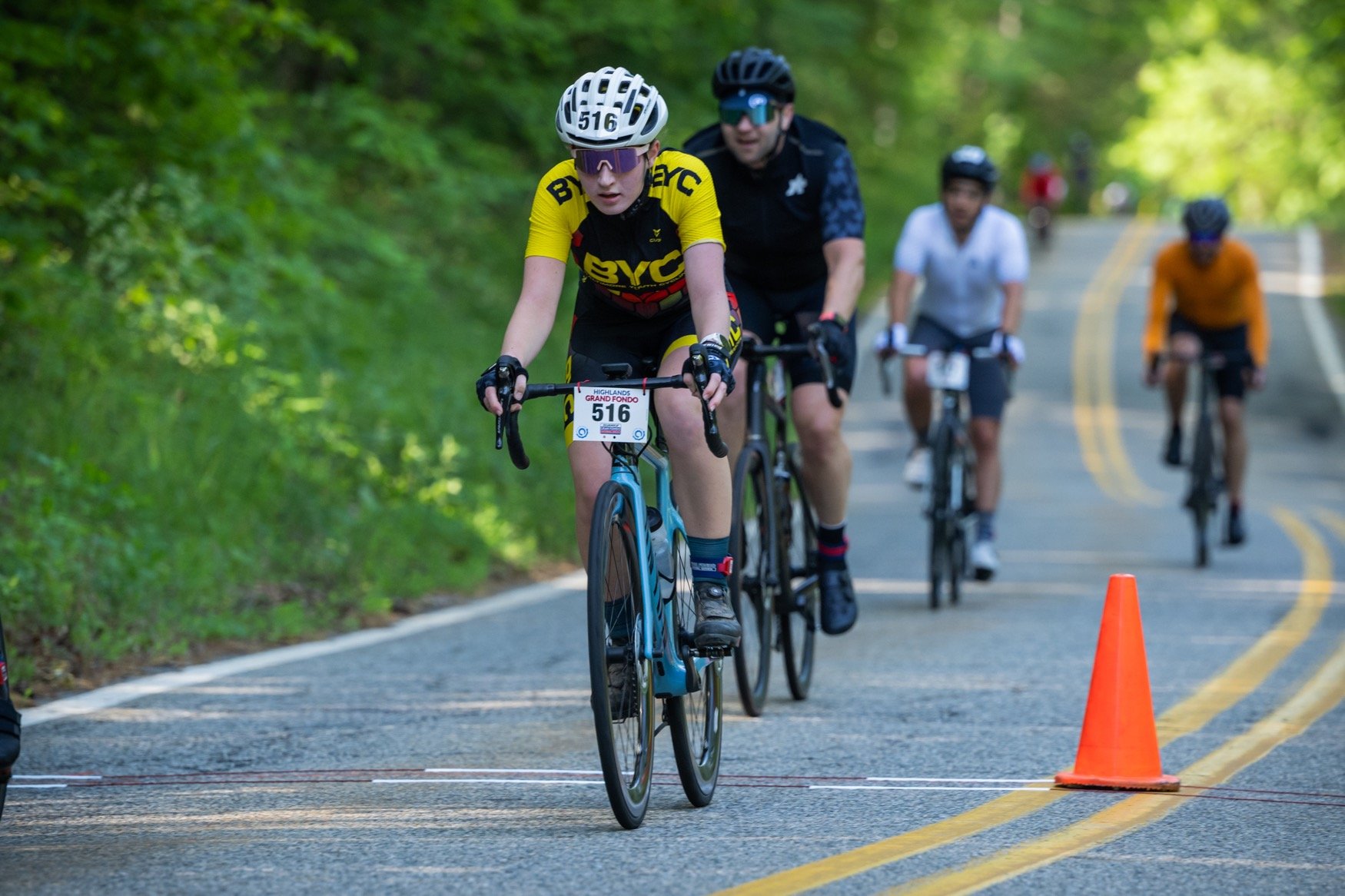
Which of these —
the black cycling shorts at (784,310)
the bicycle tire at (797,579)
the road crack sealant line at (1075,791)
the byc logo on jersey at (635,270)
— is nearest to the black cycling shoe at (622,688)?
the road crack sealant line at (1075,791)

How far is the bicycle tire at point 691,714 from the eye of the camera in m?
5.38

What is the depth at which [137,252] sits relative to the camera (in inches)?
503

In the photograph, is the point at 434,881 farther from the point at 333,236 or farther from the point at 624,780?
the point at 333,236

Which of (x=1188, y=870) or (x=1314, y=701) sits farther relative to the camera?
(x=1314, y=701)

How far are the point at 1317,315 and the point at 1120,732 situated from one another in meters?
29.1

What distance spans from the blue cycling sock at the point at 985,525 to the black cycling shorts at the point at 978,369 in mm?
560

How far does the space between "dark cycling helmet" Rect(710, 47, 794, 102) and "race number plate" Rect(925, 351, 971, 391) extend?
11.4ft

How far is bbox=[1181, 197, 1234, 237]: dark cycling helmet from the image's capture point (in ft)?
40.5

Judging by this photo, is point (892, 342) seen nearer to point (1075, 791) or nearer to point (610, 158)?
point (1075, 791)

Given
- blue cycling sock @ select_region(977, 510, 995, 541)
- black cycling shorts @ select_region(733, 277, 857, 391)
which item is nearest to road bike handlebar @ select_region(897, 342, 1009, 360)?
blue cycling sock @ select_region(977, 510, 995, 541)

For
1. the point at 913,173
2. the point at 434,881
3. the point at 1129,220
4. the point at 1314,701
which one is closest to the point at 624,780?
the point at 434,881

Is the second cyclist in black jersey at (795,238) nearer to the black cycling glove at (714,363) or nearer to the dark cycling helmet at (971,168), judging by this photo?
the black cycling glove at (714,363)

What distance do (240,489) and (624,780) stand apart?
5.99m

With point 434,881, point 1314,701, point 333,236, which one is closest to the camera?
point 434,881
